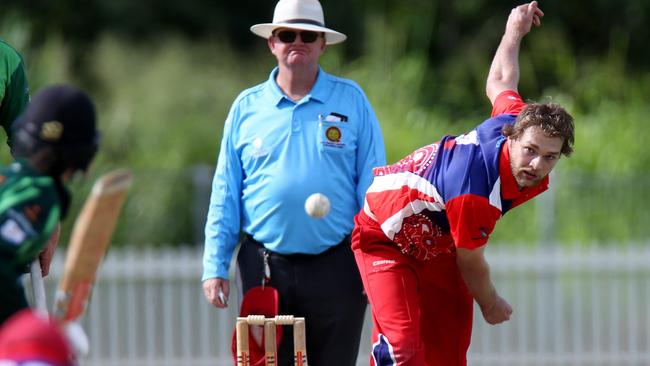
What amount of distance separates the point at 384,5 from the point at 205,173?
714 cm

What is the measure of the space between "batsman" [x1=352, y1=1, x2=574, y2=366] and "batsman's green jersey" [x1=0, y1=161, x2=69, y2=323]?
5.75 ft

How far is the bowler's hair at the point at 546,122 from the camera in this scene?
478 cm

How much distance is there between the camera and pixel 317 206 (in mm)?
5562

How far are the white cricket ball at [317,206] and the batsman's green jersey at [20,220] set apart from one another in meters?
1.86

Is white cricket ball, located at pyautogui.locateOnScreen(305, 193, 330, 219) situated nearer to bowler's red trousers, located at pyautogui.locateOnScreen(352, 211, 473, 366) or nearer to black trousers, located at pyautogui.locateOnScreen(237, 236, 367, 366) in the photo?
bowler's red trousers, located at pyautogui.locateOnScreen(352, 211, 473, 366)

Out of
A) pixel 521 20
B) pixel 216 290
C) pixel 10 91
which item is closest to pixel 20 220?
pixel 10 91

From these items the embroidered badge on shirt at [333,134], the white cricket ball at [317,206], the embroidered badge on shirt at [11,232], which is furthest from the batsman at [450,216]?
the embroidered badge on shirt at [11,232]

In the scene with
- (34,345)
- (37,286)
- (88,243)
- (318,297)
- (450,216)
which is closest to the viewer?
(34,345)

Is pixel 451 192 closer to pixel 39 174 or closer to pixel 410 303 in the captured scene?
pixel 410 303

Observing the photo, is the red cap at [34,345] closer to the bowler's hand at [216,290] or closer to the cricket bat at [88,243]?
the cricket bat at [88,243]

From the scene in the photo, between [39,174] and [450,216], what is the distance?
1784mm

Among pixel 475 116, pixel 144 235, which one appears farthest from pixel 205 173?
pixel 475 116

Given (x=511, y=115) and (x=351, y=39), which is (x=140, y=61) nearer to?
(x=351, y=39)

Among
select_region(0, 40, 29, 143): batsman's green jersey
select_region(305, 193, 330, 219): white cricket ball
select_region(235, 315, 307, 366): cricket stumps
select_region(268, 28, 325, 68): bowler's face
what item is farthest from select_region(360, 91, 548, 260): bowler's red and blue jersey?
select_region(0, 40, 29, 143): batsman's green jersey
